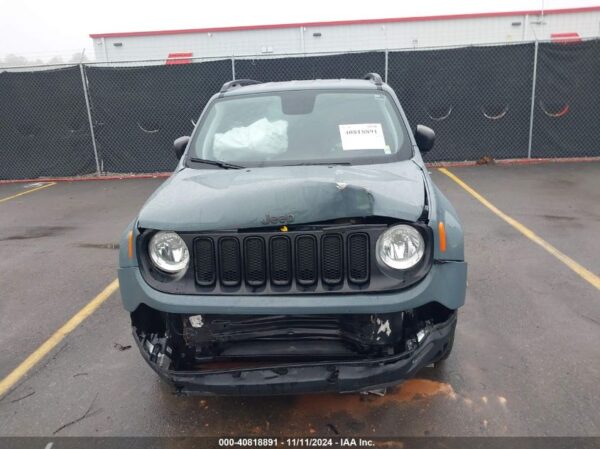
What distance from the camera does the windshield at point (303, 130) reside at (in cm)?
359

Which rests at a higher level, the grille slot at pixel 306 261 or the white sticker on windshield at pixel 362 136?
the white sticker on windshield at pixel 362 136

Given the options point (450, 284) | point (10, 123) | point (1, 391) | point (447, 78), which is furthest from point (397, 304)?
point (10, 123)

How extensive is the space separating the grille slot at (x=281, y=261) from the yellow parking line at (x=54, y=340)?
2.08 meters

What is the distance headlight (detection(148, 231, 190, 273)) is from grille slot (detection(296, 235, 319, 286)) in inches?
22.2

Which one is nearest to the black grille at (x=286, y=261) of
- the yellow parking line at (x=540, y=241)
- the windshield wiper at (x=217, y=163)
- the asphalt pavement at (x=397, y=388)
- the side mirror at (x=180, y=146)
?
the asphalt pavement at (x=397, y=388)

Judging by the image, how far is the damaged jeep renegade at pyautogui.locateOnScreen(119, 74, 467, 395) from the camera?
2443 millimetres

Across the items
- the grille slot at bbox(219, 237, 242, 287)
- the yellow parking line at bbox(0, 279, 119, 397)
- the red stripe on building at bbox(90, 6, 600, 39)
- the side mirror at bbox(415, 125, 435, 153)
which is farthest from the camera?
the red stripe on building at bbox(90, 6, 600, 39)

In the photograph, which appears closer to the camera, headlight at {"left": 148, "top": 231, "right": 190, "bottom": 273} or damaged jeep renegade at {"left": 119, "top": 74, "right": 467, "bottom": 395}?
damaged jeep renegade at {"left": 119, "top": 74, "right": 467, "bottom": 395}

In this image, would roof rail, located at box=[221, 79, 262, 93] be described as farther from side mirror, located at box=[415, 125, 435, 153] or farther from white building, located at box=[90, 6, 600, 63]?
white building, located at box=[90, 6, 600, 63]

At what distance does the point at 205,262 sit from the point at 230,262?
0.13 metres

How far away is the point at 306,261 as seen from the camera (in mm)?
2502

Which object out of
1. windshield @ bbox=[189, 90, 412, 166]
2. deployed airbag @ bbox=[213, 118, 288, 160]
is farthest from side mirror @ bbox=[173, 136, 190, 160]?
deployed airbag @ bbox=[213, 118, 288, 160]

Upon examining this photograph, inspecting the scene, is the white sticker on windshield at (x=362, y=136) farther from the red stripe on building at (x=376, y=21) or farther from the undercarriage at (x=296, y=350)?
the red stripe on building at (x=376, y=21)

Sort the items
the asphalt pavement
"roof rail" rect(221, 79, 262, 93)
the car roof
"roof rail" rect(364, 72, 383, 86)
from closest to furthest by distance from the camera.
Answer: the asphalt pavement < the car roof < "roof rail" rect(364, 72, 383, 86) < "roof rail" rect(221, 79, 262, 93)
